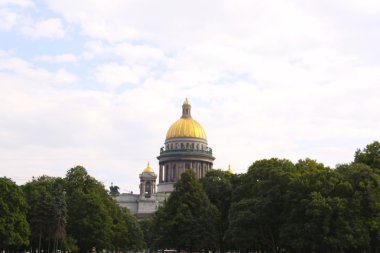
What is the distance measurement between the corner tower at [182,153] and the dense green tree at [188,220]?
3843 inches

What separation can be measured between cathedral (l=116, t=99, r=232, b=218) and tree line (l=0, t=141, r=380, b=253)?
86.4 m

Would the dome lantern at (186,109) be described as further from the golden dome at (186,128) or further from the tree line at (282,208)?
the tree line at (282,208)

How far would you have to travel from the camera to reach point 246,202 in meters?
75.2

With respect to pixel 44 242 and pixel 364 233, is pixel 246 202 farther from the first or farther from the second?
pixel 44 242

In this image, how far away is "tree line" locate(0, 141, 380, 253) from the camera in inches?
2552

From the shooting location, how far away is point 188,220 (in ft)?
270

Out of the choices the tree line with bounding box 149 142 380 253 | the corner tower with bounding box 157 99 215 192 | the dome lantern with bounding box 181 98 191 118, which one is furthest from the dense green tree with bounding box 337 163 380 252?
the dome lantern with bounding box 181 98 191 118

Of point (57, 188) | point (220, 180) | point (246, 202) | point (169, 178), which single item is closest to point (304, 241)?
point (246, 202)

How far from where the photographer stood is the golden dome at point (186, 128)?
620 ft

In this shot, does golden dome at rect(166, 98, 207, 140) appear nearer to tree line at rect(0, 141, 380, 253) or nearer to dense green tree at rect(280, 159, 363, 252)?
tree line at rect(0, 141, 380, 253)

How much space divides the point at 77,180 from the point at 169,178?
325 ft

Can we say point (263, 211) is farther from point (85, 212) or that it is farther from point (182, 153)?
point (182, 153)

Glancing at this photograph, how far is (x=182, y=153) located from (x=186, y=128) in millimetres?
9012

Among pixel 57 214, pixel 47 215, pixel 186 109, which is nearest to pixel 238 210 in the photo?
pixel 57 214
